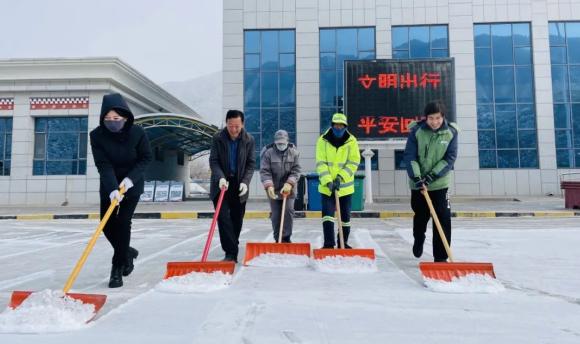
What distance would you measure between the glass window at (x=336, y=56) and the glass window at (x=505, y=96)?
19.1 feet

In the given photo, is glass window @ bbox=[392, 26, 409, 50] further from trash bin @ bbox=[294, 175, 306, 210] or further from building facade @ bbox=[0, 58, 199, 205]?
building facade @ bbox=[0, 58, 199, 205]

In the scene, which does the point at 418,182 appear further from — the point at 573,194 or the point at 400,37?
the point at 400,37

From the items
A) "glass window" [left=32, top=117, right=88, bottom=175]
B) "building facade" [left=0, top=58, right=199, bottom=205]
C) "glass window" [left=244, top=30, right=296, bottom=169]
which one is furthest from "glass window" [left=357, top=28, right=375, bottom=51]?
"glass window" [left=32, top=117, right=88, bottom=175]

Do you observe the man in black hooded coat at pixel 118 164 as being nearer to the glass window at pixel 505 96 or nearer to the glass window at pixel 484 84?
the glass window at pixel 505 96

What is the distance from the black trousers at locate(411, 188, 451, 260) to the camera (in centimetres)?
343

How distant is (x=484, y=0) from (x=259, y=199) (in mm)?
16015

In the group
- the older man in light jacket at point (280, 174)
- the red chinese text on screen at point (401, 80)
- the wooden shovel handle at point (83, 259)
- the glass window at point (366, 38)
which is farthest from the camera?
the glass window at point (366, 38)

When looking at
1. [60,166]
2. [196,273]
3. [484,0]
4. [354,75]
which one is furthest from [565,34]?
[60,166]

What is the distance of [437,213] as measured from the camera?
11.7 feet

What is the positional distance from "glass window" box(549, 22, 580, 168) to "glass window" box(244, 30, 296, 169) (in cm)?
1375

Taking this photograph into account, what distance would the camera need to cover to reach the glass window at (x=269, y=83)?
59.9 feet

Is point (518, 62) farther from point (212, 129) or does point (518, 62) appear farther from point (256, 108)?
point (212, 129)

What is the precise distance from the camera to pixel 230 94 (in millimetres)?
18406

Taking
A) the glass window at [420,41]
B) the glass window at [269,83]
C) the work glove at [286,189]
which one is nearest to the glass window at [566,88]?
the glass window at [420,41]
